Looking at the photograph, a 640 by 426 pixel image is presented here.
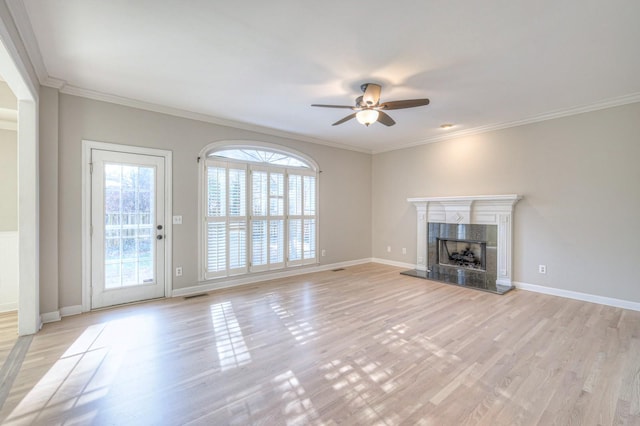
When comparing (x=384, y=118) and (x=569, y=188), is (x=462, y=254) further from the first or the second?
(x=384, y=118)

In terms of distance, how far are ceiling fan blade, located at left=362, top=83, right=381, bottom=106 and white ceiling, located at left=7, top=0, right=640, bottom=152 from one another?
8cm

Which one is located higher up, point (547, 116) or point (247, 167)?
point (547, 116)

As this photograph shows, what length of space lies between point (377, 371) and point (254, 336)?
133 centimetres

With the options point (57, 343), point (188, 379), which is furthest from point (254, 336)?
point (57, 343)

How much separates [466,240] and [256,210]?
3997 mm

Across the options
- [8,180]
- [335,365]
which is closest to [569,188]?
[335,365]

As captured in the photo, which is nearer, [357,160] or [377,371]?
[377,371]

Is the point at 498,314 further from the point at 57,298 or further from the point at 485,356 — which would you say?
the point at 57,298

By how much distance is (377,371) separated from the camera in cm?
233

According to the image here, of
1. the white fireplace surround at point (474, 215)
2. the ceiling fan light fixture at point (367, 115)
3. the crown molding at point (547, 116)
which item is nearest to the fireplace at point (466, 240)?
the white fireplace surround at point (474, 215)

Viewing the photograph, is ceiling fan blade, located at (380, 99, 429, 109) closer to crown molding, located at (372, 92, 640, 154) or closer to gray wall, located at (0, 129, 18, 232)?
crown molding, located at (372, 92, 640, 154)

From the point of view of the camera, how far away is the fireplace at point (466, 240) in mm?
4836

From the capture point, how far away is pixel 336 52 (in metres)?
2.71

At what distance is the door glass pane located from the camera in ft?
12.5
